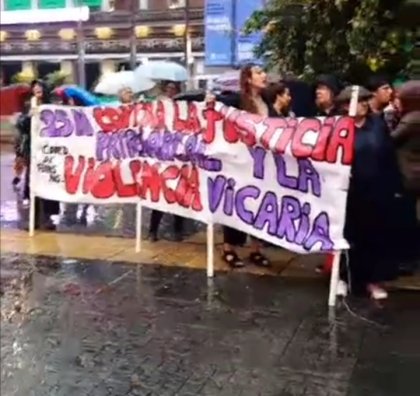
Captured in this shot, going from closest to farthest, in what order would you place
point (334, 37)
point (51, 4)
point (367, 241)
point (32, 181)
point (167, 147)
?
1. point (367, 241)
2. point (167, 147)
3. point (334, 37)
4. point (32, 181)
5. point (51, 4)

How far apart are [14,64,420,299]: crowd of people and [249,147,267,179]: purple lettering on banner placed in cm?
59

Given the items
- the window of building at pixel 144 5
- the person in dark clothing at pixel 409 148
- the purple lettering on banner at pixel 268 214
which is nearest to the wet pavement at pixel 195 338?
the purple lettering on banner at pixel 268 214

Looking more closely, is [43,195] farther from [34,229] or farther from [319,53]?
[319,53]

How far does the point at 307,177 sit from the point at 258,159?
0.54 m

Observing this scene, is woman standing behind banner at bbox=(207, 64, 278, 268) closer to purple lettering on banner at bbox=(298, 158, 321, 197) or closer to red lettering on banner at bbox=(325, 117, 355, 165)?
→ purple lettering on banner at bbox=(298, 158, 321, 197)

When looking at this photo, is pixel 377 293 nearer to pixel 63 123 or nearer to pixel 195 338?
pixel 195 338

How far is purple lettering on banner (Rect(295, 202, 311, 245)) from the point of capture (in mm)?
6797

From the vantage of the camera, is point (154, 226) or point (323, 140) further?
point (154, 226)

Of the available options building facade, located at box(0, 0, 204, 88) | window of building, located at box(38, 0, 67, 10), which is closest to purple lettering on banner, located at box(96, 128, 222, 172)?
building facade, located at box(0, 0, 204, 88)

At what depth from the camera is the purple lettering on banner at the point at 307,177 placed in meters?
6.73

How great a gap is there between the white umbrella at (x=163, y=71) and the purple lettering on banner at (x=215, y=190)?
350 centimetres

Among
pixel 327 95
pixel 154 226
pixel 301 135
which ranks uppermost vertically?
pixel 327 95

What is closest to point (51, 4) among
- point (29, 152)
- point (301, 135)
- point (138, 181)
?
point (29, 152)

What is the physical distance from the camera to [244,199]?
728 cm
